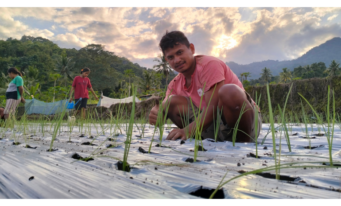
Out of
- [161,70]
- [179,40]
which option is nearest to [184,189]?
[179,40]

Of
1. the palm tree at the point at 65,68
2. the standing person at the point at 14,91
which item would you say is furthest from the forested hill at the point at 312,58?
the standing person at the point at 14,91

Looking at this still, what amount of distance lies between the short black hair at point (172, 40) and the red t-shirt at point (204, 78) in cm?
21

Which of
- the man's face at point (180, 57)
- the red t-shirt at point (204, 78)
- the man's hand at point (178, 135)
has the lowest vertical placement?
the man's hand at point (178, 135)

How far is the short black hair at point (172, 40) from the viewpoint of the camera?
151 centimetres

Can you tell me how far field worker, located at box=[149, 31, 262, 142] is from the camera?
1254 mm

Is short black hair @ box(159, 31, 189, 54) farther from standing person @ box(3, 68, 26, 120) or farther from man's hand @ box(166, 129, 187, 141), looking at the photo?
standing person @ box(3, 68, 26, 120)

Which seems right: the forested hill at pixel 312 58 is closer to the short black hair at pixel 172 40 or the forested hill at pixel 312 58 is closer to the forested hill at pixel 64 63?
the forested hill at pixel 64 63

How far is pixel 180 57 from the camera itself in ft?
4.98

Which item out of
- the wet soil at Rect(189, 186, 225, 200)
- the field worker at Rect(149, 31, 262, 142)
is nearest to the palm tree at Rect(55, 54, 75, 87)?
the field worker at Rect(149, 31, 262, 142)

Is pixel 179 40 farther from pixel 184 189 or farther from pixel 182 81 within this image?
pixel 184 189

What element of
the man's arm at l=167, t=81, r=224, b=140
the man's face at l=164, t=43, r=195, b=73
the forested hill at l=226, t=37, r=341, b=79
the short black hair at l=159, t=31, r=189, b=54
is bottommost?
the man's arm at l=167, t=81, r=224, b=140
